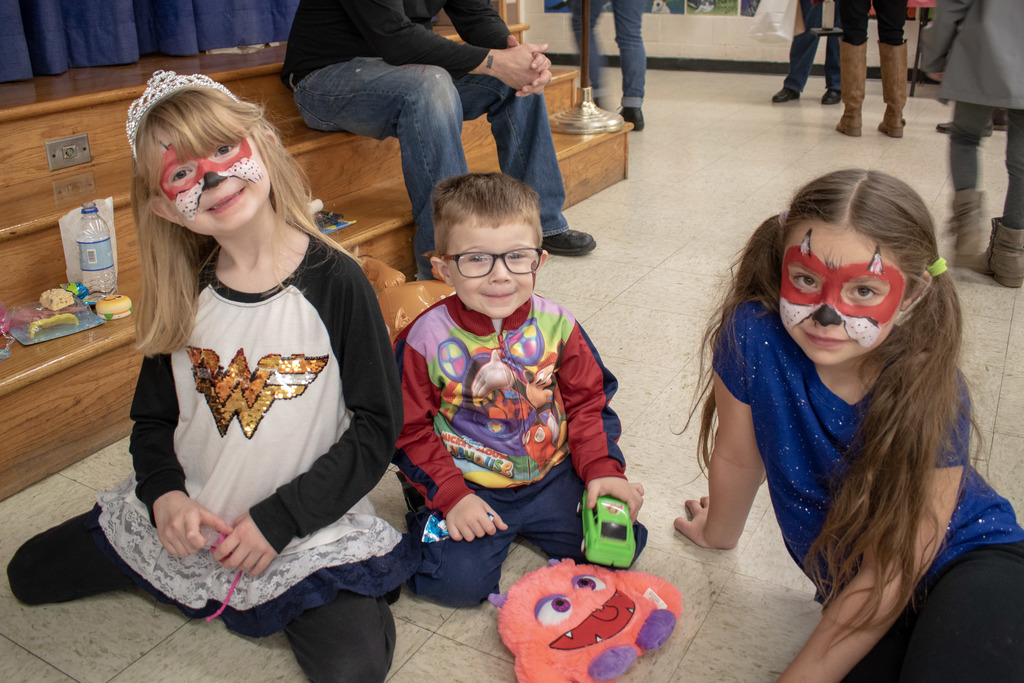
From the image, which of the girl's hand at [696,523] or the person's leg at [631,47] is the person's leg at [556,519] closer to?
the girl's hand at [696,523]

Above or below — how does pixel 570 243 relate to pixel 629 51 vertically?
below

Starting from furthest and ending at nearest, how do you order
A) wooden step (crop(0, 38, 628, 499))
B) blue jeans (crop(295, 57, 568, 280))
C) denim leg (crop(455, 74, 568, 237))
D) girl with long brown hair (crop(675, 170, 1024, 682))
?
denim leg (crop(455, 74, 568, 237)) → blue jeans (crop(295, 57, 568, 280)) → wooden step (crop(0, 38, 628, 499)) → girl with long brown hair (crop(675, 170, 1024, 682))

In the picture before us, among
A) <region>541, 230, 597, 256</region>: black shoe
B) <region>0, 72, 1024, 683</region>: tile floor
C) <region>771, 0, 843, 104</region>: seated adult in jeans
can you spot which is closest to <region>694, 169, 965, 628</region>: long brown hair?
<region>0, 72, 1024, 683</region>: tile floor

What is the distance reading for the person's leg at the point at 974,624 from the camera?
994mm

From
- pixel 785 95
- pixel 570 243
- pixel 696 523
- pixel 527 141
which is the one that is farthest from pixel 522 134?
pixel 785 95

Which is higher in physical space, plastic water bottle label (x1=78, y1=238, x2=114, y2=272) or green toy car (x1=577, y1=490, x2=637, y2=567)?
plastic water bottle label (x1=78, y1=238, x2=114, y2=272)

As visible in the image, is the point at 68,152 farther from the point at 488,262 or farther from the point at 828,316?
the point at 828,316

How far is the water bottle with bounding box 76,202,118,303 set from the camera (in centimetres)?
196

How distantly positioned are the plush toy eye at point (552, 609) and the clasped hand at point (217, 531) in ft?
1.33

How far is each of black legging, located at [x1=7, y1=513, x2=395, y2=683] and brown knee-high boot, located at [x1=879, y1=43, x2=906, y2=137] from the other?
3708 mm

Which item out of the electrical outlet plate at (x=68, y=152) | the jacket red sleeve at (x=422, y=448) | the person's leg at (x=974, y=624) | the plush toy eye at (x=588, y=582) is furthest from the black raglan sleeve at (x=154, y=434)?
the electrical outlet plate at (x=68, y=152)

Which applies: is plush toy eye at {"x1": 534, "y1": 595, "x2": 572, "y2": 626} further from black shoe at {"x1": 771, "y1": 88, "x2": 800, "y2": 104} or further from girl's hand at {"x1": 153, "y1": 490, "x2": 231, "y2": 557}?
black shoe at {"x1": 771, "y1": 88, "x2": 800, "y2": 104}

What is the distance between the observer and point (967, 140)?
2.51 m

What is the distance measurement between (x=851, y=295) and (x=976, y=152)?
5.66ft
